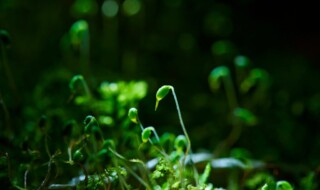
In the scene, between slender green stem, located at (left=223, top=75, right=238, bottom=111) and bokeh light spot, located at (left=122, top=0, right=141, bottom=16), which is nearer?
slender green stem, located at (left=223, top=75, right=238, bottom=111)

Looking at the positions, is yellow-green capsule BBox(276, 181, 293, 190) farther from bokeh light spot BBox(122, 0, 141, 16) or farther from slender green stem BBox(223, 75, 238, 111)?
bokeh light spot BBox(122, 0, 141, 16)

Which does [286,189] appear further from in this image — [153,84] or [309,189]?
[153,84]

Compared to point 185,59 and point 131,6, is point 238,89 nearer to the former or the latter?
point 185,59

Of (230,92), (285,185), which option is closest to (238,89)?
(230,92)

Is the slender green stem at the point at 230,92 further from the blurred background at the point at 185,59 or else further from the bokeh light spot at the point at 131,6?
the bokeh light spot at the point at 131,6

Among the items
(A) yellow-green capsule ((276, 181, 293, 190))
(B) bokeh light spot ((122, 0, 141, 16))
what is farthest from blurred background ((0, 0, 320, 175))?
(A) yellow-green capsule ((276, 181, 293, 190))

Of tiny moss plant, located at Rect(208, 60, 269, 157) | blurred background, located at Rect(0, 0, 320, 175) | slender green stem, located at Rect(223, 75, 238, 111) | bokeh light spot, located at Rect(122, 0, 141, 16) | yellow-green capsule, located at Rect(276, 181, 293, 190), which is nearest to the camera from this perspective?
yellow-green capsule, located at Rect(276, 181, 293, 190)

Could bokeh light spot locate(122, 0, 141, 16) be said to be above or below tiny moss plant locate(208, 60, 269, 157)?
above

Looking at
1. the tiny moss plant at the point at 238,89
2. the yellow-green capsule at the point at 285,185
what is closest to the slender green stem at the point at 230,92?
the tiny moss plant at the point at 238,89

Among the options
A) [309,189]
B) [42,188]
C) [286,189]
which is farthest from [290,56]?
[42,188]

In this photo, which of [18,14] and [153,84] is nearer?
[153,84]
